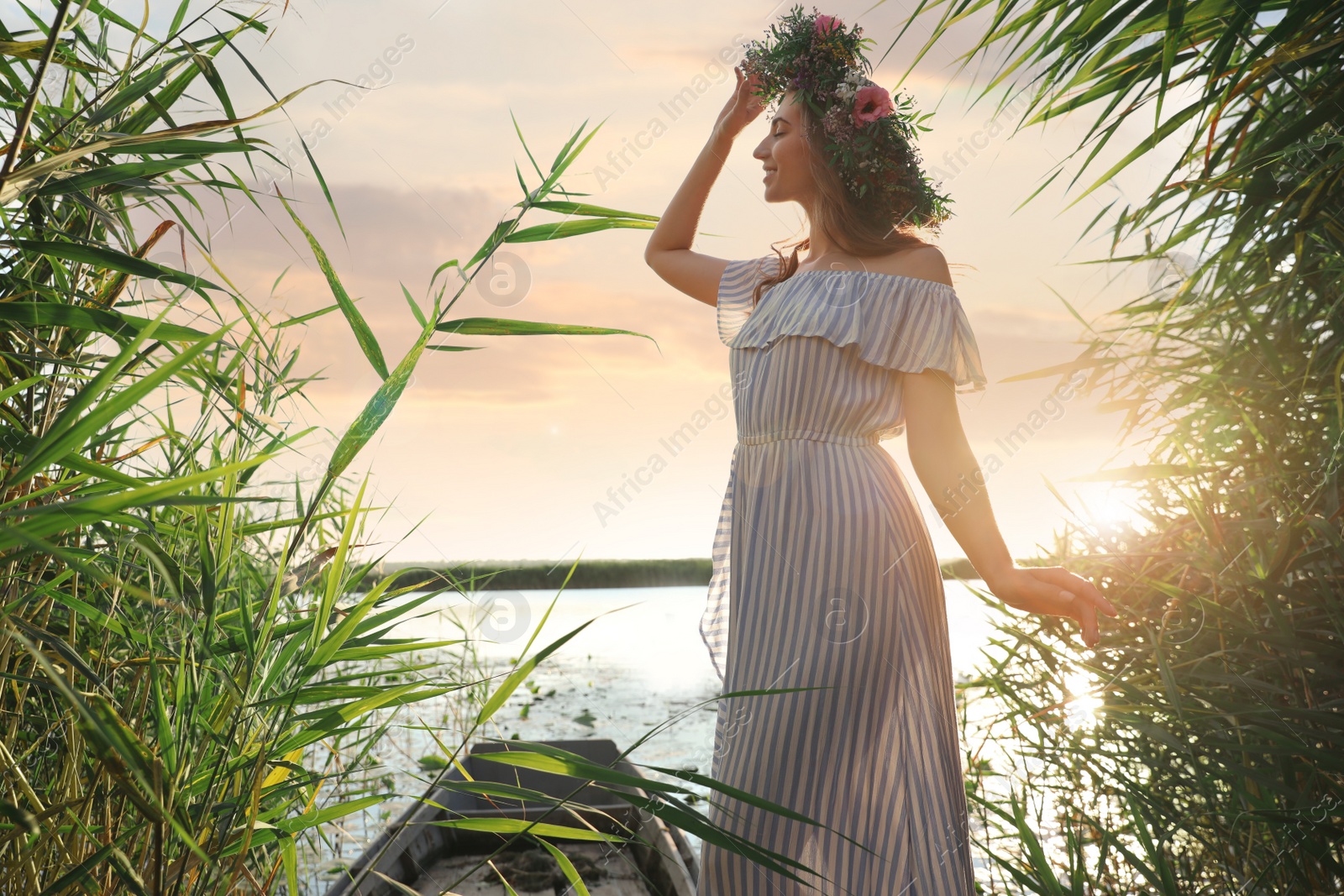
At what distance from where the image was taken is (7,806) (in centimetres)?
65

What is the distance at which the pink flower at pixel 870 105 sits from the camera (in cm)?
150

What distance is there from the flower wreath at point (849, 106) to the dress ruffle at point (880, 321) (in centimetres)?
19

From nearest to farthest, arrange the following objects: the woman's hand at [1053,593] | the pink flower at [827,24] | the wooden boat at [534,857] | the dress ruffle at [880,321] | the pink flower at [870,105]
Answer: the woman's hand at [1053,593] → the dress ruffle at [880,321] → the pink flower at [870,105] → the pink flower at [827,24] → the wooden boat at [534,857]

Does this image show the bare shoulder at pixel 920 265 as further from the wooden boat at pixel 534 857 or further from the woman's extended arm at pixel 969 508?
the wooden boat at pixel 534 857

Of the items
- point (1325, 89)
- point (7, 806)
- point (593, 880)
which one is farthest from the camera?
point (593, 880)

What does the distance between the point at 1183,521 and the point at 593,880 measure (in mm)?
2032

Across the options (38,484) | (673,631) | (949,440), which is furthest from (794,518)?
(673,631)

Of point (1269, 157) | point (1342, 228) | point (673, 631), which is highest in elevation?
point (1269, 157)

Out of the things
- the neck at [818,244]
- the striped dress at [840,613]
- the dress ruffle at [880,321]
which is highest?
the neck at [818,244]

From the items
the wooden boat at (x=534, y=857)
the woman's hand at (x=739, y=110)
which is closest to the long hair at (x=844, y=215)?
the woman's hand at (x=739, y=110)

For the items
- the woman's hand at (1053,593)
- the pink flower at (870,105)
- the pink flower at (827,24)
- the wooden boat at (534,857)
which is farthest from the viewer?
the wooden boat at (534,857)

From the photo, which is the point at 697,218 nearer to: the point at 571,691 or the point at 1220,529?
the point at 1220,529

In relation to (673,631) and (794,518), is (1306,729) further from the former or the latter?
(673,631)

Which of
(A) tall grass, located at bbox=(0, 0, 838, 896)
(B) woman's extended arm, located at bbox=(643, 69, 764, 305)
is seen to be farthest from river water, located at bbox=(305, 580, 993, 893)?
(B) woman's extended arm, located at bbox=(643, 69, 764, 305)
